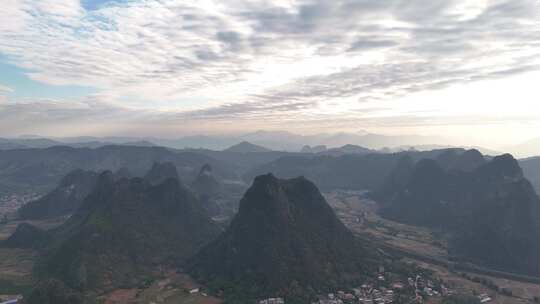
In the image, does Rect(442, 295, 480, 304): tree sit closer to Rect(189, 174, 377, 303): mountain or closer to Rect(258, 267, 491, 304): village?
Rect(258, 267, 491, 304): village

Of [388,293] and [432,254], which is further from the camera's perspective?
[432,254]

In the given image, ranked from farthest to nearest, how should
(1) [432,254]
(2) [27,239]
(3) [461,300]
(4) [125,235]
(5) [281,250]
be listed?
(2) [27,239], (1) [432,254], (4) [125,235], (5) [281,250], (3) [461,300]

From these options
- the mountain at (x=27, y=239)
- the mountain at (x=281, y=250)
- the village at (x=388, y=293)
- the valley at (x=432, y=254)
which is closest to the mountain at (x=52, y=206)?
the mountain at (x=27, y=239)

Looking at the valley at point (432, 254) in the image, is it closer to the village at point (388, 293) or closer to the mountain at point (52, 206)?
the village at point (388, 293)

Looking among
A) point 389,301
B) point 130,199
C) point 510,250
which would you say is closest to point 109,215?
point 130,199

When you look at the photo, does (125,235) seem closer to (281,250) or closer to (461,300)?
(281,250)

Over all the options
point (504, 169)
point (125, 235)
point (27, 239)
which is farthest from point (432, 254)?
point (27, 239)
